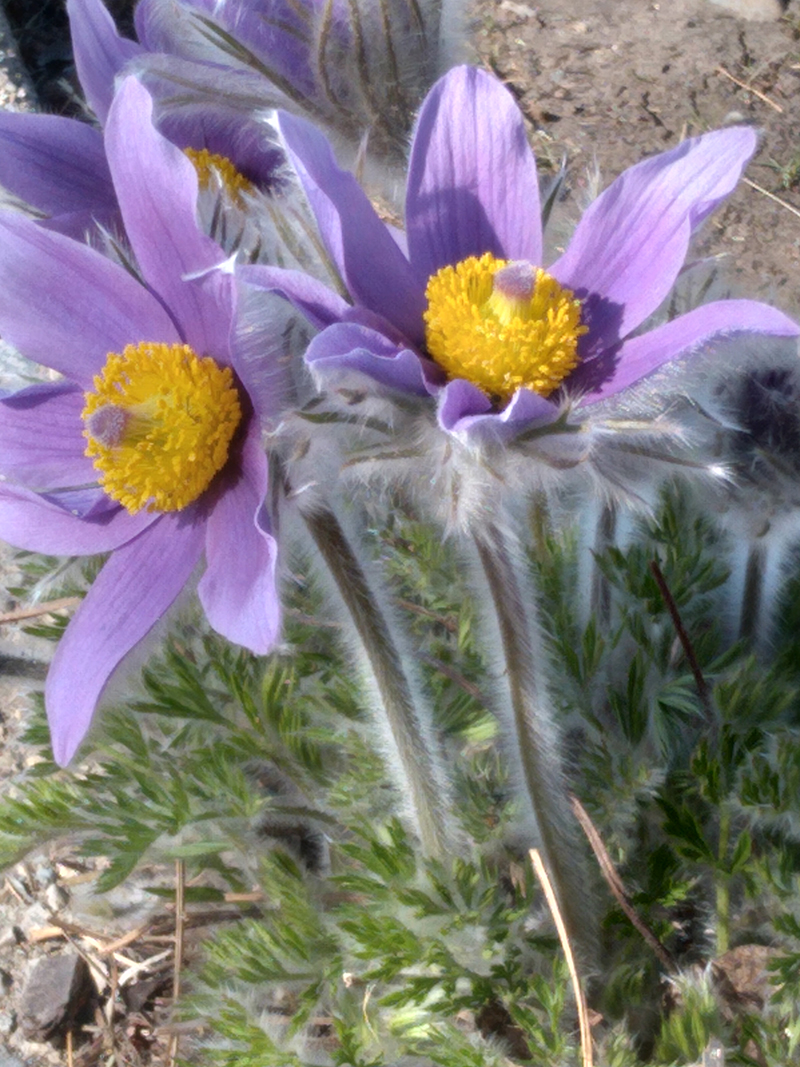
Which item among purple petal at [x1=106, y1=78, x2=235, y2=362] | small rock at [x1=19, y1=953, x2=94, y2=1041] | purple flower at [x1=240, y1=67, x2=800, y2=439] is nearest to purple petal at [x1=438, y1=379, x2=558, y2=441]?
purple flower at [x1=240, y1=67, x2=800, y2=439]

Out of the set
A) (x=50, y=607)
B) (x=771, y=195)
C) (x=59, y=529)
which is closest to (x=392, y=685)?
(x=59, y=529)

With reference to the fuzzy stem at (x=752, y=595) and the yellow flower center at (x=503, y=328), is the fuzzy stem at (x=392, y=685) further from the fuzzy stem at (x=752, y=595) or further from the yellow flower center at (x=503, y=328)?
the fuzzy stem at (x=752, y=595)

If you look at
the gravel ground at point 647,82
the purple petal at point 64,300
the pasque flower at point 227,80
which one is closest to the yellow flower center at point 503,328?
the purple petal at point 64,300

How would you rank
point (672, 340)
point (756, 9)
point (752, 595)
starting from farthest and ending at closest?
point (756, 9)
point (752, 595)
point (672, 340)

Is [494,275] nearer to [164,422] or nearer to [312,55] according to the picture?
[164,422]

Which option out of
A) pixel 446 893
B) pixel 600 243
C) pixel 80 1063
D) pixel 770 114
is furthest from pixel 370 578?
pixel 770 114

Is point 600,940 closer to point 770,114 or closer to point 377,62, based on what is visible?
point 377,62
